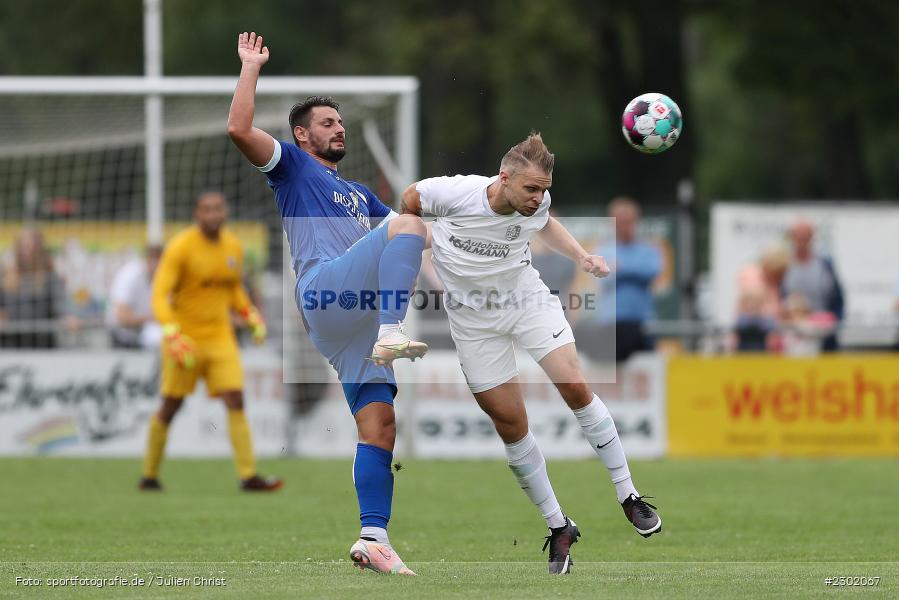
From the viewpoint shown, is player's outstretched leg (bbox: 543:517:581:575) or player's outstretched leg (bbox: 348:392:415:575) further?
player's outstretched leg (bbox: 543:517:581:575)

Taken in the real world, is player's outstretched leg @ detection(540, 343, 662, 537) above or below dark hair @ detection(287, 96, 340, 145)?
below

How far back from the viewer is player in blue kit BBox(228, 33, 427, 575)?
778cm

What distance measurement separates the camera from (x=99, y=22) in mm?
41344

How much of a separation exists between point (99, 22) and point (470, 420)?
89.3ft

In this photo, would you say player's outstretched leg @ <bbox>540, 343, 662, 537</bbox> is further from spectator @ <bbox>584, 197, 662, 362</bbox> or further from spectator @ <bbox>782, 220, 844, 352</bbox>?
spectator @ <bbox>782, 220, 844, 352</bbox>

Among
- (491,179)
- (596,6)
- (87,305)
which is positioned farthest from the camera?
(596,6)

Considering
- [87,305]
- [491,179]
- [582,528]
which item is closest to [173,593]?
[491,179]

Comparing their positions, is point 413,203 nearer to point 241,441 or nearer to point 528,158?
point 528,158

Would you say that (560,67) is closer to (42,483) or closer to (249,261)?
(249,261)

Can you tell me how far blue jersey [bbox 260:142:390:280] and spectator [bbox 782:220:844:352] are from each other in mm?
10463

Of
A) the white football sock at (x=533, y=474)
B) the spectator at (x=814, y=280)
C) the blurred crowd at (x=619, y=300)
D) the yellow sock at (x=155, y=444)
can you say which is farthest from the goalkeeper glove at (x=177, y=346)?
the spectator at (x=814, y=280)

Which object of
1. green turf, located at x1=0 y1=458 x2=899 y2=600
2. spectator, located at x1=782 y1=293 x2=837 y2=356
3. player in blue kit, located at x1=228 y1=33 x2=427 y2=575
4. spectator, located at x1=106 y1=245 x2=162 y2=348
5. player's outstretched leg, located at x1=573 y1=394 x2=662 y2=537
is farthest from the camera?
spectator, located at x1=106 y1=245 x2=162 y2=348

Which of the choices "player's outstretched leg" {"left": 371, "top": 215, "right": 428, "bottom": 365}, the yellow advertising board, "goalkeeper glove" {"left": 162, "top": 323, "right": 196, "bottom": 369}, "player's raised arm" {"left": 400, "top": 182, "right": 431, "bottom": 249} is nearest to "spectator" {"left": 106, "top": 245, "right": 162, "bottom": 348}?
"goalkeeper glove" {"left": 162, "top": 323, "right": 196, "bottom": 369}

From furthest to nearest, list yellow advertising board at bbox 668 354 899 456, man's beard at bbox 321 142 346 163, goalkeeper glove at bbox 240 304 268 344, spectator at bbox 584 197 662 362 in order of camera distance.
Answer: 1. yellow advertising board at bbox 668 354 899 456
2. spectator at bbox 584 197 662 362
3. goalkeeper glove at bbox 240 304 268 344
4. man's beard at bbox 321 142 346 163
